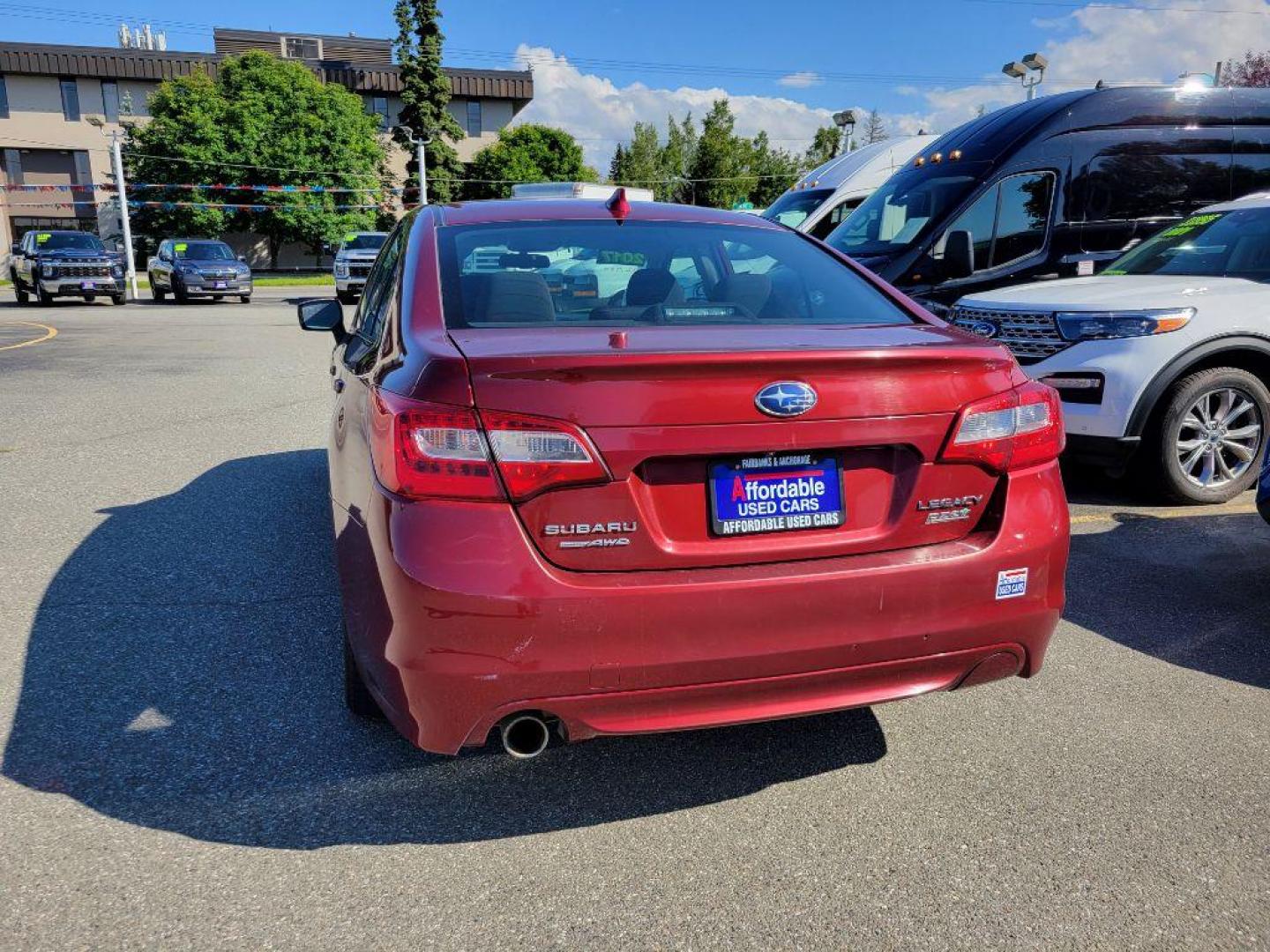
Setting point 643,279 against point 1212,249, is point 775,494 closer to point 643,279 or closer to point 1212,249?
point 643,279

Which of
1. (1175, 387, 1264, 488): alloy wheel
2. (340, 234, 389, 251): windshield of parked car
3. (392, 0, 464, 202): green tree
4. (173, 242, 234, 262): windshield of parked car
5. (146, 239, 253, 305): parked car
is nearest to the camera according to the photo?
(1175, 387, 1264, 488): alloy wheel

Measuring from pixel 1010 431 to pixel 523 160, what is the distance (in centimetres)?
6266

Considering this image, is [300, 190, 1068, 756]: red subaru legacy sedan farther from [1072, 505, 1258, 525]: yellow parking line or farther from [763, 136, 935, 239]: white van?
[763, 136, 935, 239]: white van

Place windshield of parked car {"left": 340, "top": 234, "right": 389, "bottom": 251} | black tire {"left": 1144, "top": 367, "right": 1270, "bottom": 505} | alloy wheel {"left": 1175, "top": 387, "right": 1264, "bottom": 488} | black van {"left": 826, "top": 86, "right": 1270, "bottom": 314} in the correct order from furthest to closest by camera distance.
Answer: windshield of parked car {"left": 340, "top": 234, "right": 389, "bottom": 251}
black van {"left": 826, "top": 86, "right": 1270, "bottom": 314}
alloy wheel {"left": 1175, "top": 387, "right": 1264, "bottom": 488}
black tire {"left": 1144, "top": 367, "right": 1270, "bottom": 505}

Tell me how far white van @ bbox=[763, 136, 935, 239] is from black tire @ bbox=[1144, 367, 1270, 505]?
7947 mm

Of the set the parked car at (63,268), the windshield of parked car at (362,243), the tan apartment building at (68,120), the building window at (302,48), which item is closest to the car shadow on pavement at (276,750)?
the parked car at (63,268)

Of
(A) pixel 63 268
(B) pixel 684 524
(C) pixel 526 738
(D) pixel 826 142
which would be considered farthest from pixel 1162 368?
(D) pixel 826 142

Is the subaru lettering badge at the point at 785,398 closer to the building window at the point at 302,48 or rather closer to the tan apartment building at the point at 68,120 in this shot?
the tan apartment building at the point at 68,120

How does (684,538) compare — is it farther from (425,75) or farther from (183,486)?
(425,75)

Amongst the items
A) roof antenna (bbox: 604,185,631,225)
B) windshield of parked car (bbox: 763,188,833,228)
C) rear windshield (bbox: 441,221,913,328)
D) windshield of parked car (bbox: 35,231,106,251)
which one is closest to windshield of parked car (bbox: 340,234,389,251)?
windshield of parked car (bbox: 35,231,106,251)

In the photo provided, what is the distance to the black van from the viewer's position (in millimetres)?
8445

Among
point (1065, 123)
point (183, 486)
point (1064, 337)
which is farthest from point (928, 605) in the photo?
point (1065, 123)

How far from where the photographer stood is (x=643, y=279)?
3.32 metres

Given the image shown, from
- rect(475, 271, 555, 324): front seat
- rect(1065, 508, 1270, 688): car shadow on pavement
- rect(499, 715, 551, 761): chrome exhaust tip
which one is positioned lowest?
rect(1065, 508, 1270, 688): car shadow on pavement
